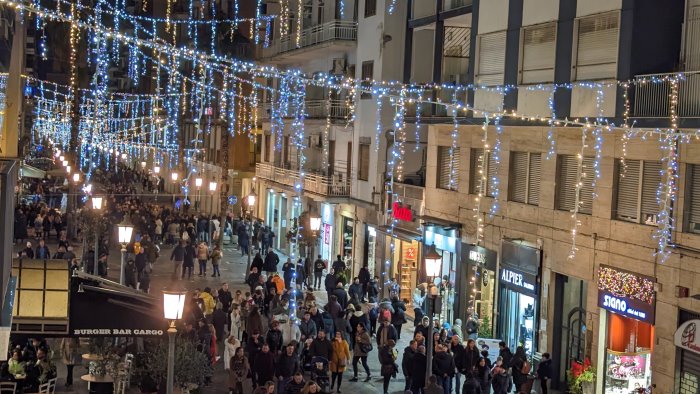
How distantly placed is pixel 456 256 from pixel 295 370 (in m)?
10.8

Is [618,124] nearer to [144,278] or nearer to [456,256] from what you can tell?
[456,256]

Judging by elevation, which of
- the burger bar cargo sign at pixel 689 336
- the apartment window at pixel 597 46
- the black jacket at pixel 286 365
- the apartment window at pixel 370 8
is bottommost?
the black jacket at pixel 286 365

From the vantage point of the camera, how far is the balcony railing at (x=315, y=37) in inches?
1682

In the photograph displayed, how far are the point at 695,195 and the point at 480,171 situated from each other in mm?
10001

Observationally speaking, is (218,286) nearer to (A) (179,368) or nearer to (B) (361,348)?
(B) (361,348)

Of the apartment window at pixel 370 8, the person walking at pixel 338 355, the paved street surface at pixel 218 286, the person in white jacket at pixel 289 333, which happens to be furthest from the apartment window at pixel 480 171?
the apartment window at pixel 370 8

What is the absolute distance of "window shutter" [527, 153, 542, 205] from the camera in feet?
87.2

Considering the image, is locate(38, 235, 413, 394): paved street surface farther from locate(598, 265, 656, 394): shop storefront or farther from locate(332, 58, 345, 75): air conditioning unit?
locate(332, 58, 345, 75): air conditioning unit

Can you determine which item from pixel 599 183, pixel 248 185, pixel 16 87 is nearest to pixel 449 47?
pixel 599 183

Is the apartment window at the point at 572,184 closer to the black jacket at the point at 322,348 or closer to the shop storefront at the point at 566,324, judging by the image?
the shop storefront at the point at 566,324

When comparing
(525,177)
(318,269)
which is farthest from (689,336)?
(318,269)

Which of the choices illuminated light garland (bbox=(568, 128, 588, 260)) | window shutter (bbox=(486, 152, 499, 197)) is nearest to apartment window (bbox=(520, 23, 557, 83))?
illuminated light garland (bbox=(568, 128, 588, 260))

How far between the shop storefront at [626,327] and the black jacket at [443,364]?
3.58 meters

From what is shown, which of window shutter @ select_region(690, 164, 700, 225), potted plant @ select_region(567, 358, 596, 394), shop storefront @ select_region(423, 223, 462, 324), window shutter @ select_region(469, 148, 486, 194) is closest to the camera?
window shutter @ select_region(690, 164, 700, 225)
